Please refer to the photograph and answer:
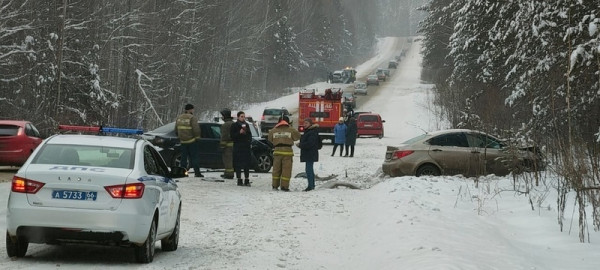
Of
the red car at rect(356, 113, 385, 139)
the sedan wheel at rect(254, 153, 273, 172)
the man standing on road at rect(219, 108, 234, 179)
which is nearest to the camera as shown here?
the man standing on road at rect(219, 108, 234, 179)

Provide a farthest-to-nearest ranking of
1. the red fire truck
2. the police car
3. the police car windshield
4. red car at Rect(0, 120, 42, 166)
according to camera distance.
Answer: the red fire truck → red car at Rect(0, 120, 42, 166) → the police car windshield → the police car

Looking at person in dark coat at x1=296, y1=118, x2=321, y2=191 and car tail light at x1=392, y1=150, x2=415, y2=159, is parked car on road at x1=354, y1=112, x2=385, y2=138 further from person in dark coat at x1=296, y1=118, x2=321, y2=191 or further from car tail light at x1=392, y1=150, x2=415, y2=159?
person in dark coat at x1=296, y1=118, x2=321, y2=191

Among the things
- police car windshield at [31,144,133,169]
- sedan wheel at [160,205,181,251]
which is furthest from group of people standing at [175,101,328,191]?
police car windshield at [31,144,133,169]

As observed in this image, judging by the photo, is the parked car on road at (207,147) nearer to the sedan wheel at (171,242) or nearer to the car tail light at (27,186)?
the sedan wheel at (171,242)

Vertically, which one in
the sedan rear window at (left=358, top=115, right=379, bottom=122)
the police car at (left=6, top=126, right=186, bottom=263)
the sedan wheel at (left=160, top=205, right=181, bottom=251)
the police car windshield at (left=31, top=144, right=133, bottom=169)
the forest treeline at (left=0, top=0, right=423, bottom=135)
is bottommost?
the sedan wheel at (left=160, top=205, right=181, bottom=251)

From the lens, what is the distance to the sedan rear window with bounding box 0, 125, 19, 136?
22984 millimetres

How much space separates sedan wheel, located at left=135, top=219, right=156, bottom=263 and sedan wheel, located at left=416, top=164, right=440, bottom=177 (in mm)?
12499

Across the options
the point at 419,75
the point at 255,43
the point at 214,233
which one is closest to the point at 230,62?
the point at 255,43

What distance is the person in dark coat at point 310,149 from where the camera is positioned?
787 inches

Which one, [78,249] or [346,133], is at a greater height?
[346,133]

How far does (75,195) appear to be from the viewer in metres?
8.85

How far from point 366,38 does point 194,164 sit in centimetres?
16919

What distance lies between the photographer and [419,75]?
400 ft

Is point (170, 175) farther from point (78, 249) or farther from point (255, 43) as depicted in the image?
point (255, 43)
